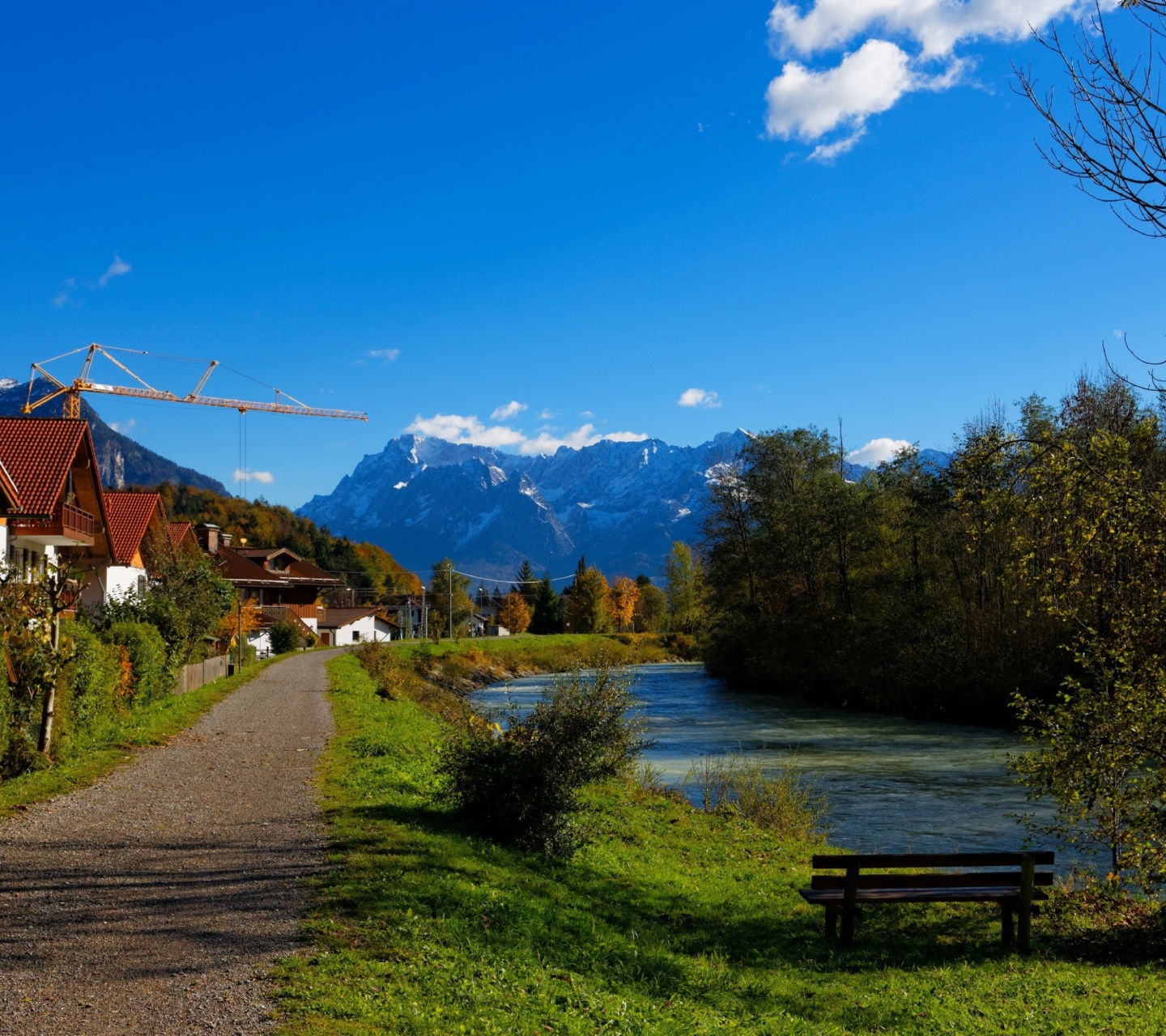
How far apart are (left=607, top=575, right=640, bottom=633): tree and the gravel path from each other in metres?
129

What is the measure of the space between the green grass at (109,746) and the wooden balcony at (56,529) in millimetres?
6005

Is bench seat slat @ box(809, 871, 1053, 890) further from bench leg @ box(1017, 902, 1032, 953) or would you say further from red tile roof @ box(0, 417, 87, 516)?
red tile roof @ box(0, 417, 87, 516)

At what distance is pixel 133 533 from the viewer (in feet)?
135

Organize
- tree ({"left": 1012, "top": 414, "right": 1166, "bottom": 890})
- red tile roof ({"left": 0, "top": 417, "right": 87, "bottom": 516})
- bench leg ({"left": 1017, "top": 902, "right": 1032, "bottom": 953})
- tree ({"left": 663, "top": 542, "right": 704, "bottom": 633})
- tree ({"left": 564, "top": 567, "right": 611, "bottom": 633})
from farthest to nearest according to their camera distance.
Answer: tree ({"left": 564, "top": 567, "right": 611, "bottom": 633})
tree ({"left": 663, "top": 542, "right": 704, "bottom": 633})
red tile roof ({"left": 0, "top": 417, "right": 87, "bottom": 516})
bench leg ({"left": 1017, "top": 902, "right": 1032, "bottom": 953})
tree ({"left": 1012, "top": 414, "right": 1166, "bottom": 890})

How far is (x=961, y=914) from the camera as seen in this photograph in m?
12.6

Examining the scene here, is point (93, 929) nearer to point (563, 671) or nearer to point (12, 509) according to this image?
point (563, 671)

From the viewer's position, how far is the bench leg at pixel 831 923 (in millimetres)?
11211

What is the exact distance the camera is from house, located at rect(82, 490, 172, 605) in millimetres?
39781

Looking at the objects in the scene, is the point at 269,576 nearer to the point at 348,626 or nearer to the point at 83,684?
the point at 348,626

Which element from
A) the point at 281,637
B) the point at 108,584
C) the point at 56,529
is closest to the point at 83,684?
the point at 56,529

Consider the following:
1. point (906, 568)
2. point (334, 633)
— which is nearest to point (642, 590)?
point (334, 633)

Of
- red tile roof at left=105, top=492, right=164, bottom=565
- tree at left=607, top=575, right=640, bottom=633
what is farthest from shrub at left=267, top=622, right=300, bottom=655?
tree at left=607, top=575, right=640, bottom=633

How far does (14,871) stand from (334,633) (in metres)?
85.6

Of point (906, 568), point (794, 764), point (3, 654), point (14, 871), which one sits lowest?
A: point (794, 764)
